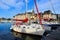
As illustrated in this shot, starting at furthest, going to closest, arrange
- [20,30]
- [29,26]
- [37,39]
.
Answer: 1. [20,30]
2. [29,26]
3. [37,39]

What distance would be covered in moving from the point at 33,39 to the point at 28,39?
115cm

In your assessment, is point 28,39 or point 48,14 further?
point 48,14

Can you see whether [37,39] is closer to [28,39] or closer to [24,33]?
[28,39]

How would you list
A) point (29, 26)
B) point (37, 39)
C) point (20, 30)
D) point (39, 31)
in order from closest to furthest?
point (37, 39), point (39, 31), point (29, 26), point (20, 30)

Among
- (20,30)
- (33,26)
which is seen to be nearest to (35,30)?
(33,26)

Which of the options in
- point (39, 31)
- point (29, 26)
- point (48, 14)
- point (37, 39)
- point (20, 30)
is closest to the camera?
point (37, 39)

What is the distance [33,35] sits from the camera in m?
36.0

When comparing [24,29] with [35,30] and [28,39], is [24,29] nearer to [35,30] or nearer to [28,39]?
[35,30]

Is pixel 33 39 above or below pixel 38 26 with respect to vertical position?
below

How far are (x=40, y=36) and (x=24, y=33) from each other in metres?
5.59

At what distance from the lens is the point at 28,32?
121 ft

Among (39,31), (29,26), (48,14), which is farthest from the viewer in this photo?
(48,14)

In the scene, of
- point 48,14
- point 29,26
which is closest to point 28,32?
point 29,26

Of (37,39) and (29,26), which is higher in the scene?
(29,26)
